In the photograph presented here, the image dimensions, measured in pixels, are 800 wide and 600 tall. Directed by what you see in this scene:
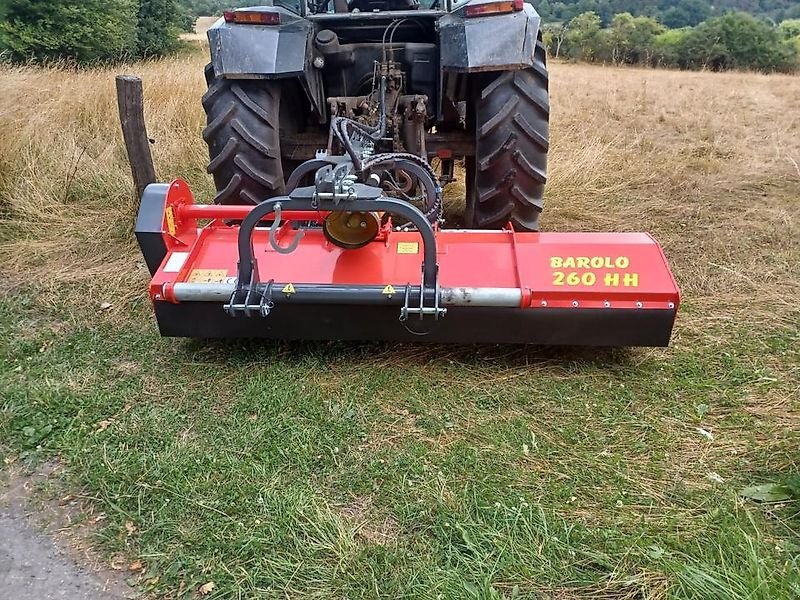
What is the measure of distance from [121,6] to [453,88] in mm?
12374

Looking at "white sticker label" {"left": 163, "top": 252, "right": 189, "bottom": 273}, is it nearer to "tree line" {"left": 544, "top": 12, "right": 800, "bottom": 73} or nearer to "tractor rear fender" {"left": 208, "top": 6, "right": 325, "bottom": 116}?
"tractor rear fender" {"left": 208, "top": 6, "right": 325, "bottom": 116}

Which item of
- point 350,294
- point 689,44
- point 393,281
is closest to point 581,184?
point 393,281

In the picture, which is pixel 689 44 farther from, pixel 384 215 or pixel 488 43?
pixel 384 215

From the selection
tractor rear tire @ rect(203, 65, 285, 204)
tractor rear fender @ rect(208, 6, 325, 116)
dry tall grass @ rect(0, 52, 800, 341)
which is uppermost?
tractor rear fender @ rect(208, 6, 325, 116)

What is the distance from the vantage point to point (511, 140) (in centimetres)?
328

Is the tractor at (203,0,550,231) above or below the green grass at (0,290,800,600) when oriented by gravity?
above

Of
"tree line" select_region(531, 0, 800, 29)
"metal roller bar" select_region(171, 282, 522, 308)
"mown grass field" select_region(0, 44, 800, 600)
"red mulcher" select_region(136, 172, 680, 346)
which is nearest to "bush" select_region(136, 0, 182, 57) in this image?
"mown grass field" select_region(0, 44, 800, 600)

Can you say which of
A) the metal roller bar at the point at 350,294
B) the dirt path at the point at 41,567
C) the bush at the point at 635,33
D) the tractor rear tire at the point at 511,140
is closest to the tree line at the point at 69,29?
the tractor rear tire at the point at 511,140

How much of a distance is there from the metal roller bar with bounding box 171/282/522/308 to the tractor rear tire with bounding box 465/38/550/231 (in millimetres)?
1005

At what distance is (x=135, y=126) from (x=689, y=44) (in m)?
22.7

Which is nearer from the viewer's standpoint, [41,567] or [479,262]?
[41,567]

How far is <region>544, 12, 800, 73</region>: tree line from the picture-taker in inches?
773

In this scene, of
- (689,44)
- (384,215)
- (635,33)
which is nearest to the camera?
(384,215)

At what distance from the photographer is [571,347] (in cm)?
287
